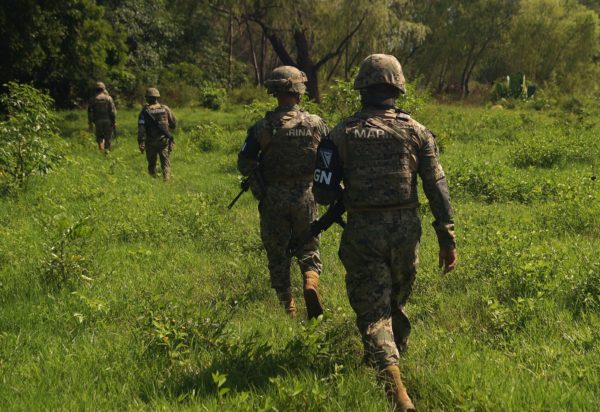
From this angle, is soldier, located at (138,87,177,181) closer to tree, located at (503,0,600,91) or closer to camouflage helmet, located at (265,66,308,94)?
camouflage helmet, located at (265,66,308,94)

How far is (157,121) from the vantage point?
32.6ft

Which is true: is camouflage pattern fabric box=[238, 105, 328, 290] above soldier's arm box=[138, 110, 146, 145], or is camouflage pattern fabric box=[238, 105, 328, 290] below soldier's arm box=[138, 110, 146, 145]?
above

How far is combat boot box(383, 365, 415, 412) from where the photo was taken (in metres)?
2.76

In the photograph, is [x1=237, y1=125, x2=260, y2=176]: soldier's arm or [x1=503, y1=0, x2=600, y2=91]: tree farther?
[x1=503, y1=0, x2=600, y2=91]: tree

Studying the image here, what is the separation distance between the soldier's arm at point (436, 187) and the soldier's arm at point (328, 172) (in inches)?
19.6

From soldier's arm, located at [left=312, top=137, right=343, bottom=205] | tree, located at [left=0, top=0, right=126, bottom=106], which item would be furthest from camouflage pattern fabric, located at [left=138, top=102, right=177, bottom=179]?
tree, located at [left=0, top=0, right=126, bottom=106]

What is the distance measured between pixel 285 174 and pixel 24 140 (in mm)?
5568

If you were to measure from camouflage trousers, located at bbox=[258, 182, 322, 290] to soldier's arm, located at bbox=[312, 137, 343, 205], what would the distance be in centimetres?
115

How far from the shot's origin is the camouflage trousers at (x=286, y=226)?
4.39 meters

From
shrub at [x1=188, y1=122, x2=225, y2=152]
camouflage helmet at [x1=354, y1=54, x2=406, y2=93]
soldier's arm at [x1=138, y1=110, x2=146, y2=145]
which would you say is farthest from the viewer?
shrub at [x1=188, y1=122, x2=225, y2=152]

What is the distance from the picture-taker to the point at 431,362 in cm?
326

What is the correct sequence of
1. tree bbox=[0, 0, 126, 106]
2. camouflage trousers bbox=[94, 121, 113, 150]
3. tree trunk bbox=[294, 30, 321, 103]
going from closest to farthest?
1. camouflage trousers bbox=[94, 121, 113, 150]
2. tree bbox=[0, 0, 126, 106]
3. tree trunk bbox=[294, 30, 321, 103]

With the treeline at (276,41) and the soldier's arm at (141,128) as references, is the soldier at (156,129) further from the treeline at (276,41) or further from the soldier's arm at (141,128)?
the treeline at (276,41)

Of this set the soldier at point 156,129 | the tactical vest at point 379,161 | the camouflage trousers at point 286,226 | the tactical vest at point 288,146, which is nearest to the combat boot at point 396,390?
the tactical vest at point 379,161
